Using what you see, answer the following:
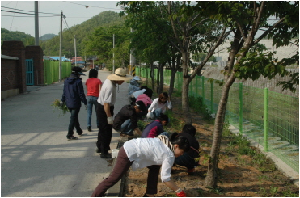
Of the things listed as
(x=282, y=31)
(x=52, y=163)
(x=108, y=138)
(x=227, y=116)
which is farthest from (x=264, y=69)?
(x=227, y=116)

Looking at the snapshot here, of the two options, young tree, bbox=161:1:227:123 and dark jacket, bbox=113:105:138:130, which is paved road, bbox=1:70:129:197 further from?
young tree, bbox=161:1:227:123

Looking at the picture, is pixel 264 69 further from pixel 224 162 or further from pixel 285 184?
pixel 224 162

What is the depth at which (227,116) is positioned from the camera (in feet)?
34.2

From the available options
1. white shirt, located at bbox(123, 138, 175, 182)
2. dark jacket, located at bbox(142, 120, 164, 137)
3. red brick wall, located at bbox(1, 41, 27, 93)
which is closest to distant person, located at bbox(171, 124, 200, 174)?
dark jacket, located at bbox(142, 120, 164, 137)

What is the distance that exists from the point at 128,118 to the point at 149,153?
318cm

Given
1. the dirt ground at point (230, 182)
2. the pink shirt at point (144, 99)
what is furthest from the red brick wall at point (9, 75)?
the dirt ground at point (230, 182)

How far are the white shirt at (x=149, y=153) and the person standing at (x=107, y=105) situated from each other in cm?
214

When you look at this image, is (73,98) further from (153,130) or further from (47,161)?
(153,130)

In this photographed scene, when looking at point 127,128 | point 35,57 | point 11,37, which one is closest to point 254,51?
point 127,128

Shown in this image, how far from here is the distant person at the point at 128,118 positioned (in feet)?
22.2

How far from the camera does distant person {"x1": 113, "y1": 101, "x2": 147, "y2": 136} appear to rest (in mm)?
6758

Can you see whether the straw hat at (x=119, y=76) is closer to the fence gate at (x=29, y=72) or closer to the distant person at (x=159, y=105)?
the distant person at (x=159, y=105)

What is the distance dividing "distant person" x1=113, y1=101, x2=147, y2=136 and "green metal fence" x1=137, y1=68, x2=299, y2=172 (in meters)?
1.41

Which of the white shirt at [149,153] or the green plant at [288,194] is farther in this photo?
the green plant at [288,194]
